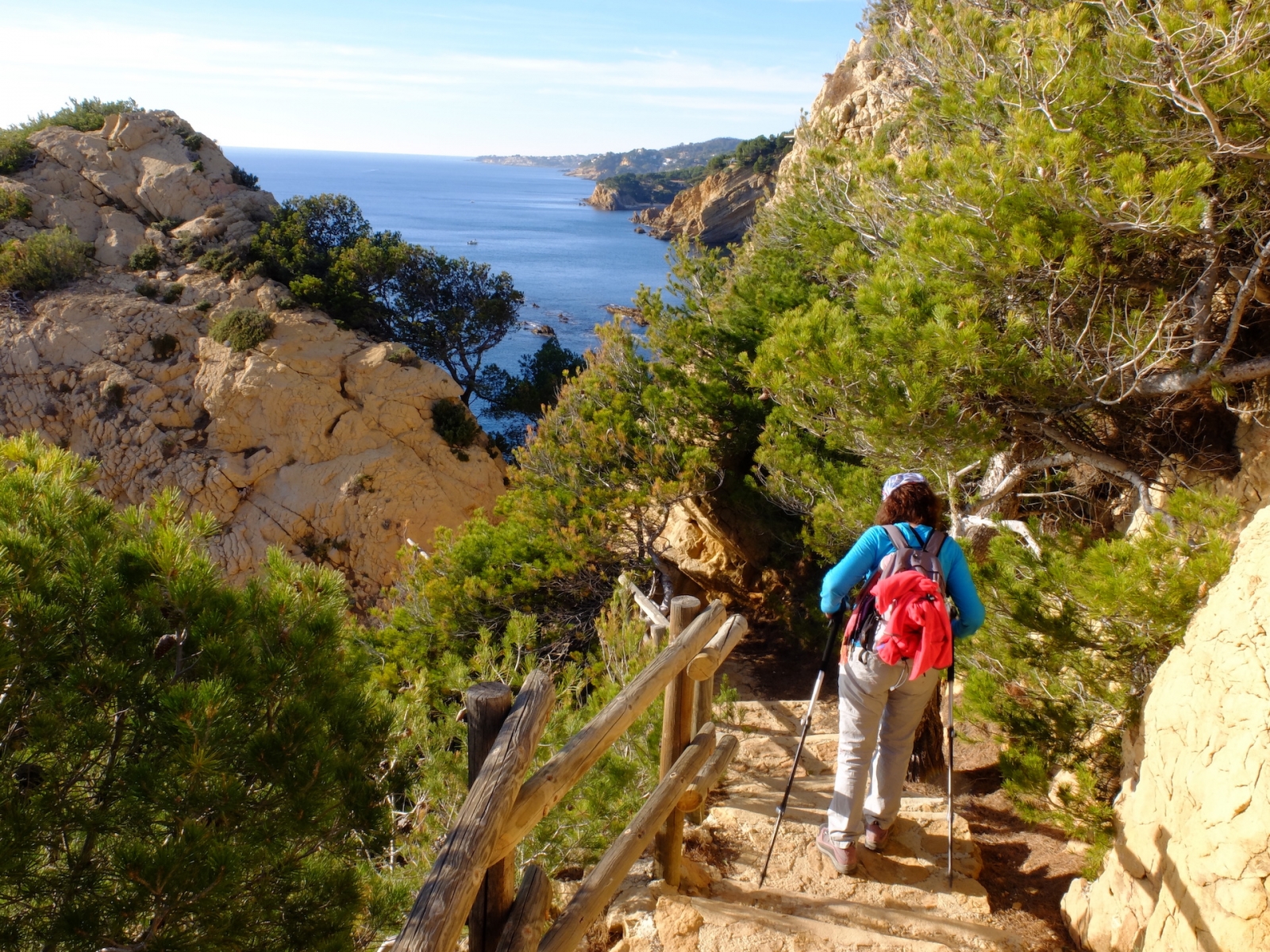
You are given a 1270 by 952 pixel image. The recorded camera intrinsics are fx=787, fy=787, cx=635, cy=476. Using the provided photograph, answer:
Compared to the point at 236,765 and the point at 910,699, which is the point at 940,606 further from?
the point at 236,765

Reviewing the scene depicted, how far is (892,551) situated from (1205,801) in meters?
1.32

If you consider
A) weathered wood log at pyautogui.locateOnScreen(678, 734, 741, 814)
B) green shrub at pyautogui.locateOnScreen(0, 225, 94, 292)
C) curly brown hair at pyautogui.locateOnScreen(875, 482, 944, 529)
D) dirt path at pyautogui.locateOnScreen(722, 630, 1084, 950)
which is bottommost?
dirt path at pyautogui.locateOnScreen(722, 630, 1084, 950)

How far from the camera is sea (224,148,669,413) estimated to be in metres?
43.5

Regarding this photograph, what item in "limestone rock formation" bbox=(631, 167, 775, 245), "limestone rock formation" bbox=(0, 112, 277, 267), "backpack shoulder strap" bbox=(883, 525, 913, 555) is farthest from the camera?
"limestone rock formation" bbox=(631, 167, 775, 245)

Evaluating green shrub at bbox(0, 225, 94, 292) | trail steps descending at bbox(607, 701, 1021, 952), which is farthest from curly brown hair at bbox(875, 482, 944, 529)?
green shrub at bbox(0, 225, 94, 292)

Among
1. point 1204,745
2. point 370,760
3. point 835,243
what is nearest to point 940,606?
point 1204,745

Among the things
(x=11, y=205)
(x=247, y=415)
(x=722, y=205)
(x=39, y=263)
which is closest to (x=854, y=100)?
(x=247, y=415)

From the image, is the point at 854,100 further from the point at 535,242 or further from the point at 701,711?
the point at 535,242

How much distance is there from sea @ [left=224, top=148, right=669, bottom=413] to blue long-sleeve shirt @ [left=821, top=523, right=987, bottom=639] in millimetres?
8524

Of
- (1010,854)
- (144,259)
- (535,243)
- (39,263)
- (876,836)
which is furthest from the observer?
(535,243)

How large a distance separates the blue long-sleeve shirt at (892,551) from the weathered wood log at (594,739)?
0.69 m

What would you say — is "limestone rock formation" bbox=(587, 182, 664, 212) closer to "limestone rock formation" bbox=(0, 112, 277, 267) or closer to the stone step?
"limestone rock formation" bbox=(0, 112, 277, 267)

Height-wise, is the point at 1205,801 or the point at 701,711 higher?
the point at 1205,801

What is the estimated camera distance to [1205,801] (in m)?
2.61
